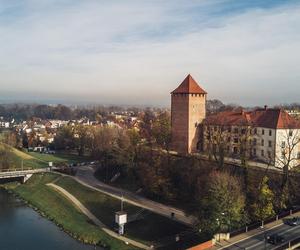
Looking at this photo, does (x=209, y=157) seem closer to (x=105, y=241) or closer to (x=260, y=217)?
(x=260, y=217)

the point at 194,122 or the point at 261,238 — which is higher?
the point at 194,122

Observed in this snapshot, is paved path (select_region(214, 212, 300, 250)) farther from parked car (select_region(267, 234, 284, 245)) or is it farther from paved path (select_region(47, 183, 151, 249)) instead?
paved path (select_region(47, 183, 151, 249))

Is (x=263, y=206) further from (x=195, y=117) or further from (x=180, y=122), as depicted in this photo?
(x=180, y=122)

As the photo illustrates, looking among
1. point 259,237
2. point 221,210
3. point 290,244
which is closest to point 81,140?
point 221,210

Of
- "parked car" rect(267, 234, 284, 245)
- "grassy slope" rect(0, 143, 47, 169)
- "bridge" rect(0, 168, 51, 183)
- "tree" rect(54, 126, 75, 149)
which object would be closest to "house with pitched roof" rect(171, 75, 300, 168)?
"parked car" rect(267, 234, 284, 245)

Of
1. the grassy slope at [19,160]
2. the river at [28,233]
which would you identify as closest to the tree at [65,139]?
the grassy slope at [19,160]

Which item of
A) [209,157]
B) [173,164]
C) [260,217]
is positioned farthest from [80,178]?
[260,217]
